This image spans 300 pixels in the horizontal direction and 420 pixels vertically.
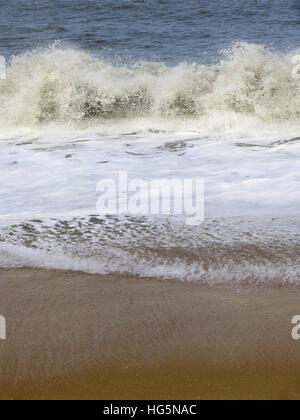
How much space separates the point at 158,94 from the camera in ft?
30.9

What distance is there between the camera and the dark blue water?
12922 mm

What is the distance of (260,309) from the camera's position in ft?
7.65

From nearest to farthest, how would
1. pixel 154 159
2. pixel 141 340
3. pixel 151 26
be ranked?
pixel 141 340 → pixel 154 159 → pixel 151 26

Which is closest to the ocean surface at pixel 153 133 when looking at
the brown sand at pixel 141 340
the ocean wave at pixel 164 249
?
the ocean wave at pixel 164 249

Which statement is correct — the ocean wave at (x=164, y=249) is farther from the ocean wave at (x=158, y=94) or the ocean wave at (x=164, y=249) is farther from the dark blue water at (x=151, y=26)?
the dark blue water at (x=151, y=26)

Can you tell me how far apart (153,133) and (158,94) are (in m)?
1.97

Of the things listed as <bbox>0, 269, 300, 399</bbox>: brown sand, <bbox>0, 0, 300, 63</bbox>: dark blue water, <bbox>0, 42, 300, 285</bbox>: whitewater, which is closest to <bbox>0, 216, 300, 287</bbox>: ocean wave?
<bbox>0, 42, 300, 285</bbox>: whitewater

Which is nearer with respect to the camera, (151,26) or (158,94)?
(158,94)

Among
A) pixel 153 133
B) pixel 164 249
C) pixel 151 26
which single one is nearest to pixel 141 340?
pixel 164 249

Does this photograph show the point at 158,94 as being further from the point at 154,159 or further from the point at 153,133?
the point at 154,159

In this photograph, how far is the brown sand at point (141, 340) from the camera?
5.86 feet

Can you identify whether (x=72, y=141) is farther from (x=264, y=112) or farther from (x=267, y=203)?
(x=267, y=203)
